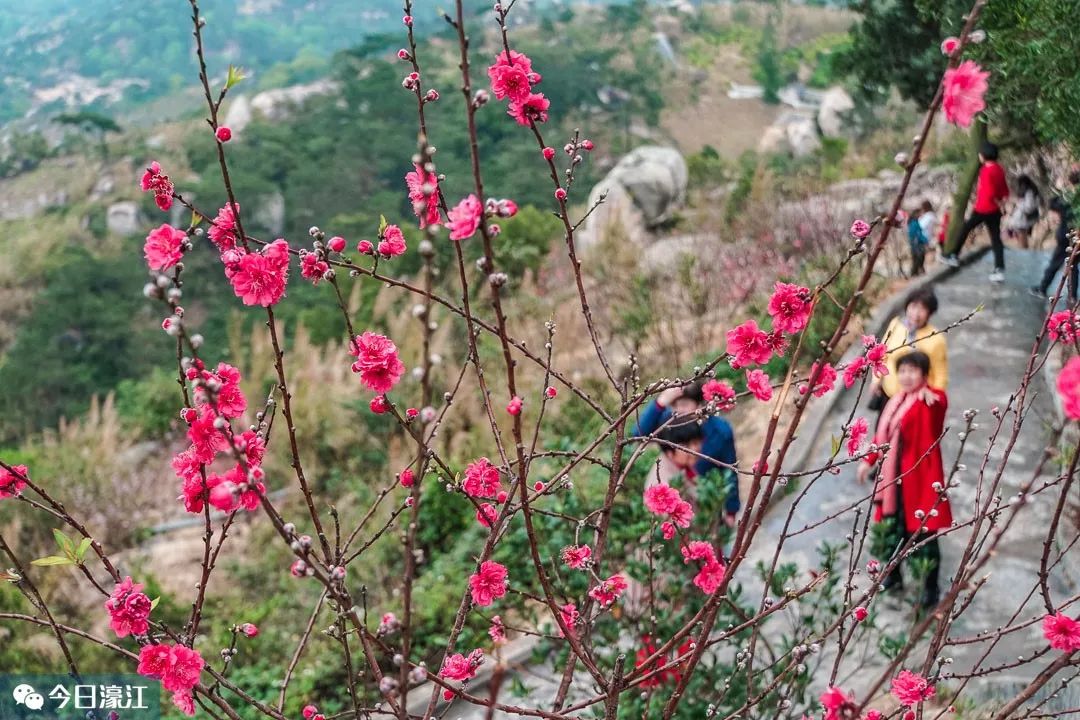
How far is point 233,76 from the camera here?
1191mm

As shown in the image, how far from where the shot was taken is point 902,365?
2.83 meters

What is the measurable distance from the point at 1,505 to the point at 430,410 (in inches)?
256

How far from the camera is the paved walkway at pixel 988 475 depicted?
302 centimetres

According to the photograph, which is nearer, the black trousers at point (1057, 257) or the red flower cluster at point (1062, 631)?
the red flower cluster at point (1062, 631)

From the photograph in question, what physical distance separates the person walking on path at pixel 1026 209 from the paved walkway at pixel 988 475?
533mm

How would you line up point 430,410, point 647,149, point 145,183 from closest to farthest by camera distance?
point 430,410
point 145,183
point 647,149

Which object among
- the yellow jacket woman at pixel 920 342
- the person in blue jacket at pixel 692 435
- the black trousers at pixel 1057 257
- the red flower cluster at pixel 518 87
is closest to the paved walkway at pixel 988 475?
the black trousers at pixel 1057 257

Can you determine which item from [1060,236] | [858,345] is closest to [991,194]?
[1060,236]

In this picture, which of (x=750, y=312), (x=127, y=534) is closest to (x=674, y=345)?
(x=750, y=312)

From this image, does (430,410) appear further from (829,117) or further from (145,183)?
(829,117)

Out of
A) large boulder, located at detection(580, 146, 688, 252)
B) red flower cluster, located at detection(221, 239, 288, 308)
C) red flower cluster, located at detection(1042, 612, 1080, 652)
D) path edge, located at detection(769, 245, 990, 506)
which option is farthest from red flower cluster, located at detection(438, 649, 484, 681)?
large boulder, located at detection(580, 146, 688, 252)

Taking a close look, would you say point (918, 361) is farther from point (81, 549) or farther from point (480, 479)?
point (81, 549)
